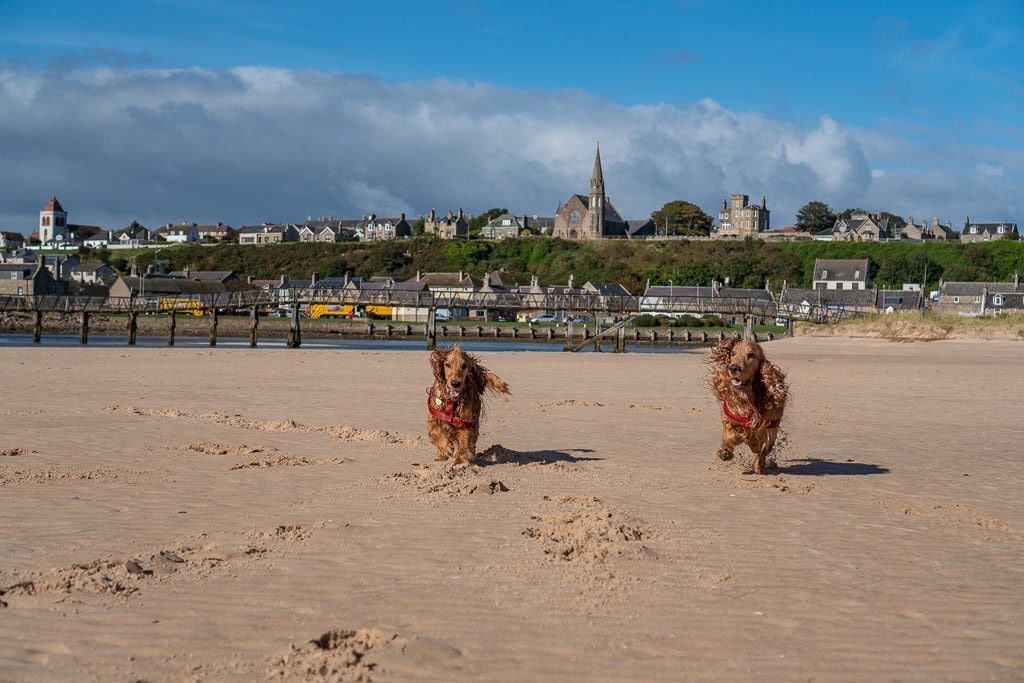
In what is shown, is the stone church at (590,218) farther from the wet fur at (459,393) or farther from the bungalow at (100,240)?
the wet fur at (459,393)

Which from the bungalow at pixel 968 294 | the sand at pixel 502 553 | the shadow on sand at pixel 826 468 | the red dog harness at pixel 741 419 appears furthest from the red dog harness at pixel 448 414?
the bungalow at pixel 968 294

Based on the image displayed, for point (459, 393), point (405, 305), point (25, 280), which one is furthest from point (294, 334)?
point (25, 280)

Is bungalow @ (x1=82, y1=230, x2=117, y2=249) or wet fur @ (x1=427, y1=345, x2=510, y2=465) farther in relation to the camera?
bungalow @ (x1=82, y1=230, x2=117, y2=249)

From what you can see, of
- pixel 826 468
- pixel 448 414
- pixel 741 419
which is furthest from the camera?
pixel 826 468

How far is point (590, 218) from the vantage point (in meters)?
145

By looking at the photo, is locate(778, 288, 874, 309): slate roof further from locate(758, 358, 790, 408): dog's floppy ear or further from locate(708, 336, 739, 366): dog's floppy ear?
locate(758, 358, 790, 408): dog's floppy ear

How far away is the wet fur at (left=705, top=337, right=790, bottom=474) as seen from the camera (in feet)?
30.4

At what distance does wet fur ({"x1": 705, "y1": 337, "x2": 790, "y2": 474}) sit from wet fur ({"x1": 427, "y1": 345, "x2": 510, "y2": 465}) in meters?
2.18

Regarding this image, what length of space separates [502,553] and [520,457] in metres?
4.08

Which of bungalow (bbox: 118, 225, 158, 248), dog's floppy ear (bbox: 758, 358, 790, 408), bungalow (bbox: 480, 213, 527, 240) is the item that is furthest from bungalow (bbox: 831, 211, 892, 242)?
dog's floppy ear (bbox: 758, 358, 790, 408)

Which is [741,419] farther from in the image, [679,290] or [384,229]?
[384,229]

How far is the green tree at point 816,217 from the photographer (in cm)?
15375

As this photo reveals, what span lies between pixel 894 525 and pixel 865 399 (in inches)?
453

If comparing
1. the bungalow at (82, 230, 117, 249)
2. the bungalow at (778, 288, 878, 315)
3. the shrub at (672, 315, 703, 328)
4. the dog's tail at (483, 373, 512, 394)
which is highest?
the bungalow at (82, 230, 117, 249)
